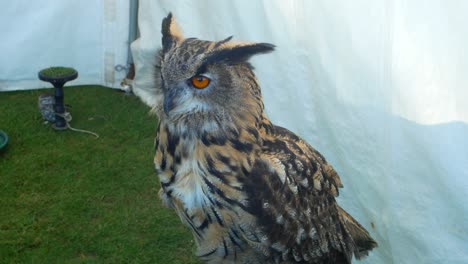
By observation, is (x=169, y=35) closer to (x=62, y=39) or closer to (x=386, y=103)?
(x=386, y=103)

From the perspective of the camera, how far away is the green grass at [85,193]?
2904mm

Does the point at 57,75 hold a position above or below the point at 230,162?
below

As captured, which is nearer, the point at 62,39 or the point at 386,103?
the point at 386,103

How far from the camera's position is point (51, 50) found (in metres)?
4.82

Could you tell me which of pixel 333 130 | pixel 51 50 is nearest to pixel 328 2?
pixel 333 130

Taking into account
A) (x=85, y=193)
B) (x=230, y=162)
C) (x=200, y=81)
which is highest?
(x=200, y=81)

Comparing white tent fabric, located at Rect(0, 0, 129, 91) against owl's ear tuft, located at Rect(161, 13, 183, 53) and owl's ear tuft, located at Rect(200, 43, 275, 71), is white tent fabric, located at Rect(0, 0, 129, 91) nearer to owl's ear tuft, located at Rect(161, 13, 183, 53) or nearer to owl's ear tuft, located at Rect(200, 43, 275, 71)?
owl's ear tuft, located at Rect(161, 13, 183, 53)

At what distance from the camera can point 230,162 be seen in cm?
187

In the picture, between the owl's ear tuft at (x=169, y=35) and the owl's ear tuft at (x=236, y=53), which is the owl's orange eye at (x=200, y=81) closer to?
the owl's ear tuft at (x=236, y=53)

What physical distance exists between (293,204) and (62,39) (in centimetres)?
353

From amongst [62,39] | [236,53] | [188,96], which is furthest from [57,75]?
[236,53]

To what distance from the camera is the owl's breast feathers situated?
1.86m

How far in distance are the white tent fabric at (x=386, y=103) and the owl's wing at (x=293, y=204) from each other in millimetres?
408

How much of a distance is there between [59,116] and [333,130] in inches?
90.1
